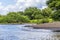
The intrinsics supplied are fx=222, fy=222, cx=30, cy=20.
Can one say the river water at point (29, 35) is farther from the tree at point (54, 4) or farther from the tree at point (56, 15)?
the tree at point (56, 15)

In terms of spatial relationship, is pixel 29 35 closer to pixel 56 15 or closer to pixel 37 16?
pixel 56 15

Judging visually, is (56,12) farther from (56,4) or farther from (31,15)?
(31,15)

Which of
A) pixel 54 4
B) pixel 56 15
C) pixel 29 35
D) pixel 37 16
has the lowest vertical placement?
pixel 37 16

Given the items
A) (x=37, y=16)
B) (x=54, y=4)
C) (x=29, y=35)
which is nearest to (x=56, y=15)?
(x=54, y=4)

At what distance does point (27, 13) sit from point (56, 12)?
86.7 metres

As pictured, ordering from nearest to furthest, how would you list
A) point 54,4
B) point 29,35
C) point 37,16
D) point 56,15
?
point 29,35 → point 54,4 → point 56,15 → point 37,16

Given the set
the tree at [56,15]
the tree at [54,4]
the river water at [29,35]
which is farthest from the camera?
the tree at [56,15]

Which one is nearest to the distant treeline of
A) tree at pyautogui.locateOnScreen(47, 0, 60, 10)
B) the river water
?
tree at pyautogui.locateOnScreen(47, 0, 60, 10)

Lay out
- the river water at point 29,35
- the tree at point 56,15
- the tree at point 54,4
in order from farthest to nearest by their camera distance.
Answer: the tree at point 56,15
the tree at point 54,4
the river water at point 29,35

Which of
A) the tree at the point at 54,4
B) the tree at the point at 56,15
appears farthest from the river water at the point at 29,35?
the tree at the point at 56,15

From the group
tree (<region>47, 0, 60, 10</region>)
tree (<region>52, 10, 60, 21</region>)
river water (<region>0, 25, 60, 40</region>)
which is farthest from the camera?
tree (<region>52, 10, 60, 21</region>)

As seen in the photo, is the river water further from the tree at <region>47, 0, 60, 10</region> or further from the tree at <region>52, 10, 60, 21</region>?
the tree at <region>52, 10, 60, 21</region>

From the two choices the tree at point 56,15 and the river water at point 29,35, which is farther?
the tree at point 56,15

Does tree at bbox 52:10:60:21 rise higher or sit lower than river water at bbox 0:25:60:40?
lower
